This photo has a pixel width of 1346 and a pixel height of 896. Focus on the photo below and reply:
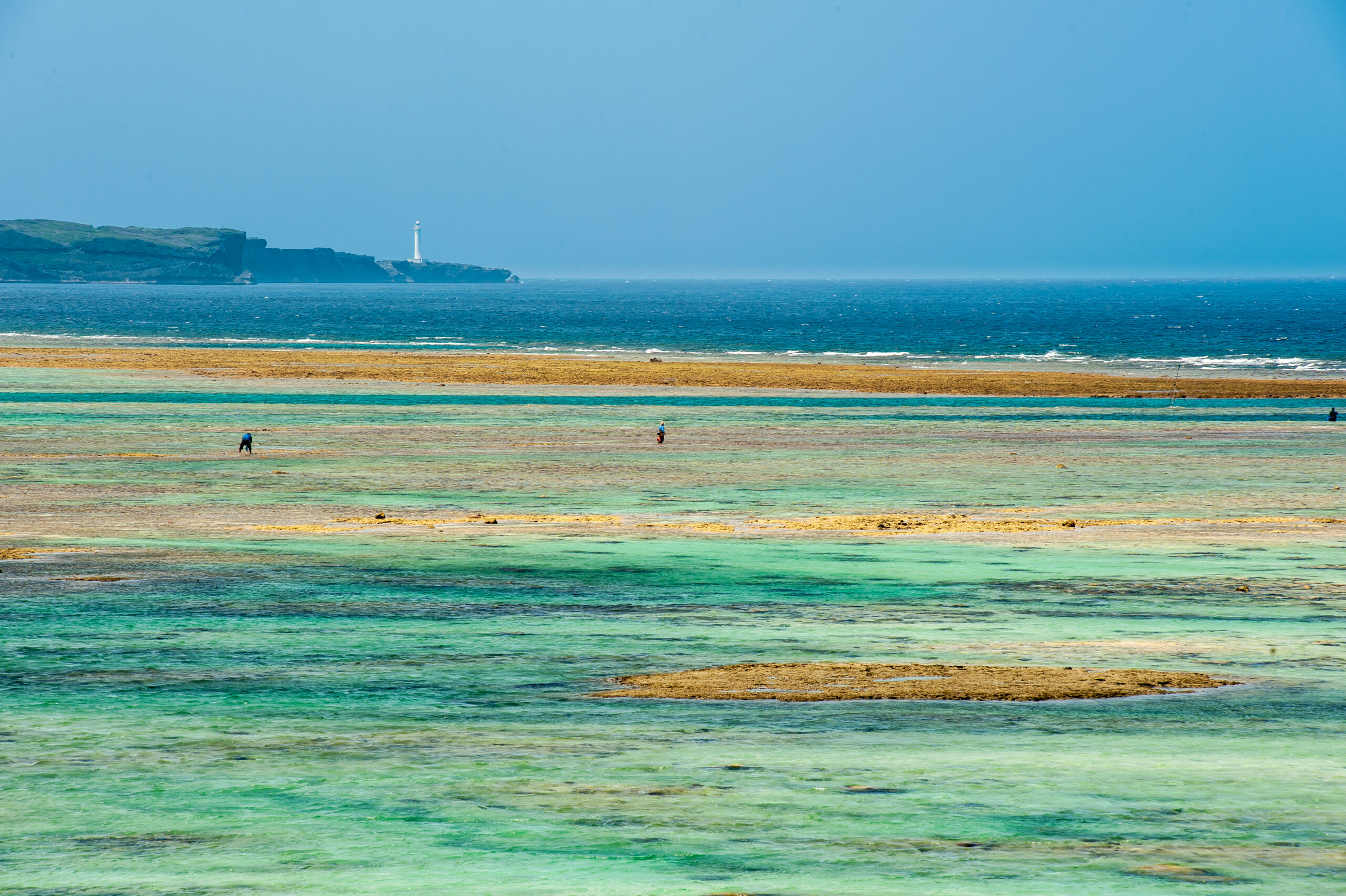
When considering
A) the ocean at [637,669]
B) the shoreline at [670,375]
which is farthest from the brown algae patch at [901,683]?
the shoreline at [670,375]

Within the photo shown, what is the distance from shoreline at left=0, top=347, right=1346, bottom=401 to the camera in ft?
203

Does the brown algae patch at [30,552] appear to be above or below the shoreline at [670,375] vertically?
below

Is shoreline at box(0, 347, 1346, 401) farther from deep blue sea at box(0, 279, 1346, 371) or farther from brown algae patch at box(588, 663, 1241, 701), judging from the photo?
brown algae patch at box(588, 663, 1241, 701)

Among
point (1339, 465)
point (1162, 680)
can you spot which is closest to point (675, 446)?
point (1339, 465)

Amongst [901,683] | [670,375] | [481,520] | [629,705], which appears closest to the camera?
[629,705]

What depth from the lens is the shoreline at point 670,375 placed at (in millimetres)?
61969

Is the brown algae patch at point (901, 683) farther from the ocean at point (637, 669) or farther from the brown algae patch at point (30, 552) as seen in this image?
the brown algae patch at point (30, 552)

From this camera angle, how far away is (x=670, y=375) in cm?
6819

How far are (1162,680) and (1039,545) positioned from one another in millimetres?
8946

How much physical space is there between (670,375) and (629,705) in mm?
55586

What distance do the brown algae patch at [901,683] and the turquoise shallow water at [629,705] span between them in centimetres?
33

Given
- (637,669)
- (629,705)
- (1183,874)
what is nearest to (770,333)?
(637,669)

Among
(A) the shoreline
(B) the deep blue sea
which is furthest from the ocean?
(B) the deep blue sea

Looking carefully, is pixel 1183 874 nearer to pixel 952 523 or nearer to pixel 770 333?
pixel 952 523
